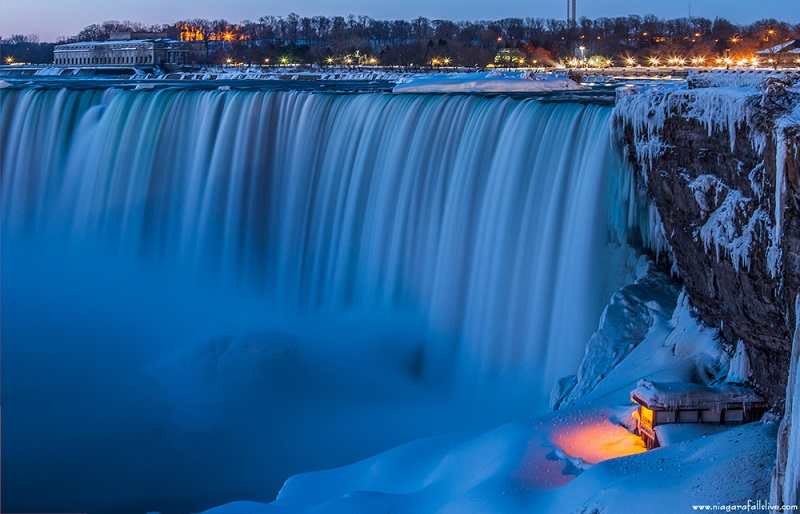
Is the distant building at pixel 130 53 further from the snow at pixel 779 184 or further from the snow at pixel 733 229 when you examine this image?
the snow at pixel 779 184

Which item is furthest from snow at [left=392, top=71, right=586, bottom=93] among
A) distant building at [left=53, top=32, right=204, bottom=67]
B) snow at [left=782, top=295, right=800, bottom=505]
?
distant building at [left=53, top=32, right=204, bottom=67]

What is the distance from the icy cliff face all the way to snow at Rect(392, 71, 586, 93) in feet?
76.0

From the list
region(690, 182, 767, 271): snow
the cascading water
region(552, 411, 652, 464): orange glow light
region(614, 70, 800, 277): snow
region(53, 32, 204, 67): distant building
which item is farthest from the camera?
region(53, 32, 204, 67): distant building

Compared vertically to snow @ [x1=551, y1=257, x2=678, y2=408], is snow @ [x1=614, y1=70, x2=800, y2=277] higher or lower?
higher

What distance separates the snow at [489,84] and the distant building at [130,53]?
71.6 meters

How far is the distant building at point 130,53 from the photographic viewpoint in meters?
108

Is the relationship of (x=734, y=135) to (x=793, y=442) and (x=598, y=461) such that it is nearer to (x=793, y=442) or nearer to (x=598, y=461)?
(x=598, y=461)

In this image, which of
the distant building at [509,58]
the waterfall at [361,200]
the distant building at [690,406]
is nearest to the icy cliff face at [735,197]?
the distant building at [690,406]

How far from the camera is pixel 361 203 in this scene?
2097 cm

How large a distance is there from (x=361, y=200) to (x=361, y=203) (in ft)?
0.21

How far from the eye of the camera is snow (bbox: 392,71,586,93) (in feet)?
121

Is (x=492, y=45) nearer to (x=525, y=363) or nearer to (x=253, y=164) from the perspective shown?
(x=253, y=164)

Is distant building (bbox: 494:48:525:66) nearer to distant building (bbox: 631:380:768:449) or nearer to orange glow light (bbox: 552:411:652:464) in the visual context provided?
orange glow light (bbox: 552:411:652:464)

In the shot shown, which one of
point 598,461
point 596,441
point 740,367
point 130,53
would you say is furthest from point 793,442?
point 130,53
